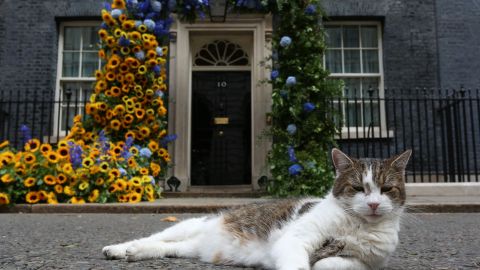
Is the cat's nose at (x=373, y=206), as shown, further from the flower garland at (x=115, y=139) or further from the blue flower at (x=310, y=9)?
the blue flower at (x=310, y=9)

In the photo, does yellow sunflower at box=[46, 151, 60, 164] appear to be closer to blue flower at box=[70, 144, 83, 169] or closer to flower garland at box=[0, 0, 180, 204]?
flower garland at box=[0, 0, 180, 204]

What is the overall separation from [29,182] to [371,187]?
5.94m

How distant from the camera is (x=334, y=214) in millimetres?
2080

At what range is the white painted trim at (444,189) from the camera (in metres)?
8.17

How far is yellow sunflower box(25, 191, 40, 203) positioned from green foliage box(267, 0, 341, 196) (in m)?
3.86

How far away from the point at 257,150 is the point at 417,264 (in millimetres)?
6980

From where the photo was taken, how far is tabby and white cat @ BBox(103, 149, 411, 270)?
2.00m

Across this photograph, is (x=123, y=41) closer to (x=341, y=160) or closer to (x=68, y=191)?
(x=68, y=191)

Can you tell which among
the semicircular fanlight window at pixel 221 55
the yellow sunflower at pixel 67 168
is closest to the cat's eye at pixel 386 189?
the yellow sunflower at pixel 67 168

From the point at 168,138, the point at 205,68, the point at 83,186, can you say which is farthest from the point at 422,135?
the point at 83,186

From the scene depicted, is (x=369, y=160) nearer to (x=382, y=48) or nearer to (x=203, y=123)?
(x=203, y=123)

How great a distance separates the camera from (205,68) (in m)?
10.2

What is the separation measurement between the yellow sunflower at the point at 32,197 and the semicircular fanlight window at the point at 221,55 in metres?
5.09

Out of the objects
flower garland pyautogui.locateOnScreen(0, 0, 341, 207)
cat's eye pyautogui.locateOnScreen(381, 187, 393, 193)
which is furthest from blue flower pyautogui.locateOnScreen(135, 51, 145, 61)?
cat's eye pyautogui.locateOnScreen(381, 187, 393, 193)
